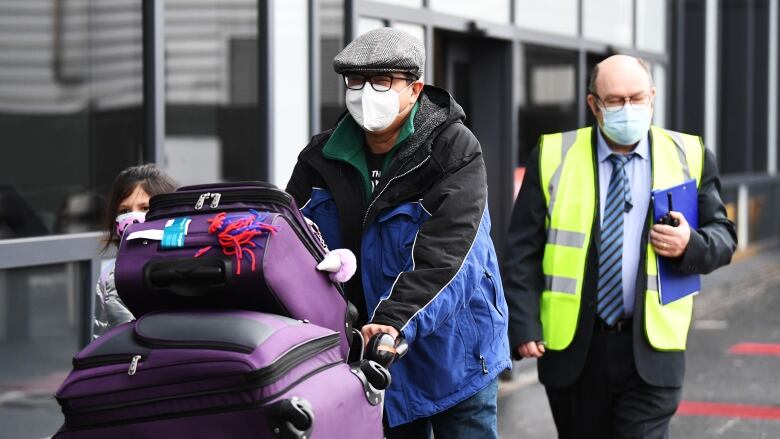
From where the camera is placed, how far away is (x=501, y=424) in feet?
25.1

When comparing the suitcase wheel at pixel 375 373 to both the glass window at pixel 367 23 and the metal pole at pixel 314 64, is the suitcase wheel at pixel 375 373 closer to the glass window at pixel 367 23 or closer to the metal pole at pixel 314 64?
the metal pole at pixel 314 64

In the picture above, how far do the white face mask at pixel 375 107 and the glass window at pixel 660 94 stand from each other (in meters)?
9.89

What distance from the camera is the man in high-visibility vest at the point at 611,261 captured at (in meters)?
4.47

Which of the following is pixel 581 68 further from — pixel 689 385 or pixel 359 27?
pixel 359 27

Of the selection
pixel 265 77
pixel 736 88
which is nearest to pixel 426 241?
pixel 265 77

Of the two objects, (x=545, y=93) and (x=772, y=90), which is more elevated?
(x=772, y=90)

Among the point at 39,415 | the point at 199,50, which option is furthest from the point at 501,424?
the point at 199,50

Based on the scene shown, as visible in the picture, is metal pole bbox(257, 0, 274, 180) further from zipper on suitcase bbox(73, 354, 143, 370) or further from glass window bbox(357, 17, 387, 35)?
zipper on suitcase bbox(73, 354, 143, 370)

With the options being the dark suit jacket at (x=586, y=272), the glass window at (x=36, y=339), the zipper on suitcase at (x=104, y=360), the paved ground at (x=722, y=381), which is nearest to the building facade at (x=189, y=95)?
the glass window at (x=36, y=339)

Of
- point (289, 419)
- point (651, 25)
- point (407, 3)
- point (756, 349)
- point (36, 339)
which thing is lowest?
point (756, 349)

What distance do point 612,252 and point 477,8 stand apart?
473cm

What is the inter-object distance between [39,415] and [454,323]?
245cm

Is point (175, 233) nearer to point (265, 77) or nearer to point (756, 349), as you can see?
point (265, 77)

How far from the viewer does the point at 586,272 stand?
14.9 feet
